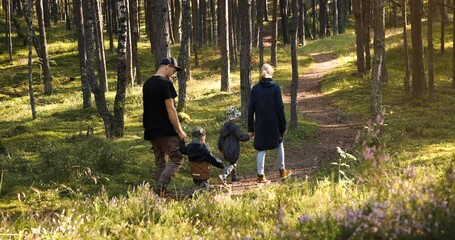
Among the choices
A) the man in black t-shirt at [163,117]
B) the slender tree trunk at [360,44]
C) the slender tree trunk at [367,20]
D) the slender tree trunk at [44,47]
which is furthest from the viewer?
the slender tree trunk at [44,47]

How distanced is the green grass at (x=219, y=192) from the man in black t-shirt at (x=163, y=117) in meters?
0.86

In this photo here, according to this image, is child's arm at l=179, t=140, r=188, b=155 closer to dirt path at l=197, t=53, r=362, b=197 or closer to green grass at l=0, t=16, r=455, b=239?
dirt path at l=197, t=53, r=362, b=197

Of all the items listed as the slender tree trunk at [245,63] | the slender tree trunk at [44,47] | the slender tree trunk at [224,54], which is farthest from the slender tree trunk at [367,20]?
the slender tree trunk at [44,47]

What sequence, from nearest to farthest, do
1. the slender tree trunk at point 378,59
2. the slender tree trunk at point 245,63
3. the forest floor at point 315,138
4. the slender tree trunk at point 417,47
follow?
the forest floor at point 315,138
the slender tree trunk at point 378,59
the slender tree trunk at point 245,63
the slender tree trunk at point 417,47

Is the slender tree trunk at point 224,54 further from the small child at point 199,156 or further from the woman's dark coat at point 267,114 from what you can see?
the small child at point 199,156

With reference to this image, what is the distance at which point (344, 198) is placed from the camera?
5.57 m

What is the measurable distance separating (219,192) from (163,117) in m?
1.79

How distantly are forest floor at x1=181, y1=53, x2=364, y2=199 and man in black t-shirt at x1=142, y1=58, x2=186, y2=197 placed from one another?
3.10 ft

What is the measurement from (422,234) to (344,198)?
184 centimetres

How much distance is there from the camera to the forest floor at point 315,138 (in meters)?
10.9

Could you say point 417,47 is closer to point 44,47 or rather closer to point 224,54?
point 224,54

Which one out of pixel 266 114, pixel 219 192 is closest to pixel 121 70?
pixel 266 114

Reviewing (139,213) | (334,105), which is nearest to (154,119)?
(139,213)

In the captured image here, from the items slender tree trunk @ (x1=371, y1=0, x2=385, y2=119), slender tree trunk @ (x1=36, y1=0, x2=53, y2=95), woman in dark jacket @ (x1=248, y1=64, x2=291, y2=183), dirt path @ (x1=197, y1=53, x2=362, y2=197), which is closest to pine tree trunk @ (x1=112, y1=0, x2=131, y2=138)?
dirt path @ (x1=197, y1=53, x2=362, y2=197)
